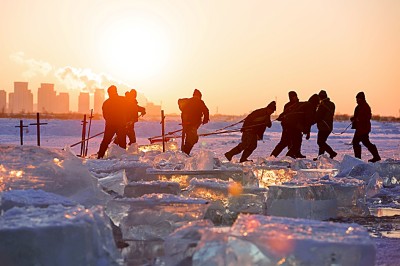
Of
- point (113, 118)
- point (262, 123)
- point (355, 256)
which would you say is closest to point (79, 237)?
point (355, 256)

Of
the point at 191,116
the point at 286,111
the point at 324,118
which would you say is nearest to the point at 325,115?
the point at 324,118

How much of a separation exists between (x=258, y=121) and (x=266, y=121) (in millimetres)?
170

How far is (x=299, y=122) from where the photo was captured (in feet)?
44.0

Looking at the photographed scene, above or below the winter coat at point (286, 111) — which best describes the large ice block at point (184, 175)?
below

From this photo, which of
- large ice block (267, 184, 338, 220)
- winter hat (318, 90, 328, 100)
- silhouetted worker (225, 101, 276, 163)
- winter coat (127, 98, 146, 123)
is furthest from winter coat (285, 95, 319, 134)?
large ice block (267, 184, 338, 220)

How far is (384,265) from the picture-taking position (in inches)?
140

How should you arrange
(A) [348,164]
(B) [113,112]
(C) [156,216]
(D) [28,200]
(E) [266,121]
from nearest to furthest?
(D) [28,200] < (C) [156,216] < (A) [348,164] < (E) [266,121] < (B) [113,112]

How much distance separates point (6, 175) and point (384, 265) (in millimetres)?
2387

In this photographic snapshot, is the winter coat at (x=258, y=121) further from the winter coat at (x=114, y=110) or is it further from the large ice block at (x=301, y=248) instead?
the large ice block at (x=301, y=248)

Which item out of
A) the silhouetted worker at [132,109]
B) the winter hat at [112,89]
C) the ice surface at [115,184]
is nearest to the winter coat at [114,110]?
the winter hat at [112,89]

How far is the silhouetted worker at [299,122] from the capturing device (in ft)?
43.9

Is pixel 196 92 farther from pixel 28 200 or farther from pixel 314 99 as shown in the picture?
pixel 28 200

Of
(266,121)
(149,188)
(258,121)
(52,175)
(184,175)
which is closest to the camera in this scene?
(52,175)

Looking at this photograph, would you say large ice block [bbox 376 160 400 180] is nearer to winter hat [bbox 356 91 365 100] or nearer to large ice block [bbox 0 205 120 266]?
winter hat [bbox 356 91 365 100]
